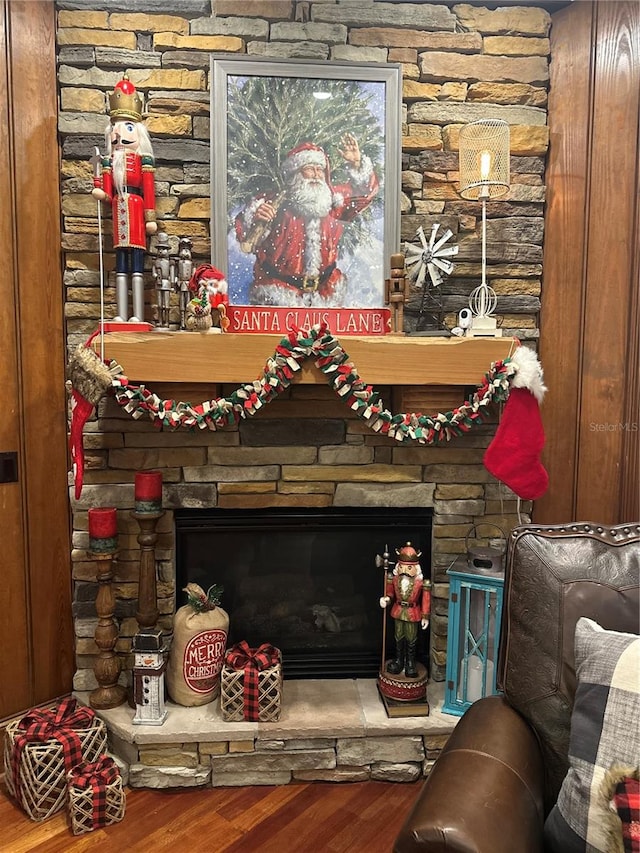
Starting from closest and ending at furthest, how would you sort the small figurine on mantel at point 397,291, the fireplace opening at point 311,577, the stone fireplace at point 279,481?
the small figurine on mantel at point 397,291 < the stone fireplace at point 279,481 < the fireplace opening at point 311,577

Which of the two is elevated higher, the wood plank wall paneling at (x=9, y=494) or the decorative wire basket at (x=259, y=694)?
the wood plank wall paneling at (x=9, y=494)

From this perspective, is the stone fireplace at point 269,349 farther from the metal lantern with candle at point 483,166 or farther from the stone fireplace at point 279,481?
the metal lantern with candle at point 483,166

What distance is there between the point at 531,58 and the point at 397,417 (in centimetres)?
139

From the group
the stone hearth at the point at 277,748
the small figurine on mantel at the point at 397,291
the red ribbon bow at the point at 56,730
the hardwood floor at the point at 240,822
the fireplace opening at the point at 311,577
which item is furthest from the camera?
the fireplace opening at the point at 311,577

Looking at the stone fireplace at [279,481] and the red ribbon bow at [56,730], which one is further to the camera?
the stone fireplace at [279,481]

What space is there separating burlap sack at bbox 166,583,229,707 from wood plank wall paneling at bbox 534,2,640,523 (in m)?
1.27

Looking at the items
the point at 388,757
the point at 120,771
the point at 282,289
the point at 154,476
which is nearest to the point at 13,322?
the point at 154,476

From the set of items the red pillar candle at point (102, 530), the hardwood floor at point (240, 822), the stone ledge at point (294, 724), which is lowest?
the hardwood floor at point (240, 822)

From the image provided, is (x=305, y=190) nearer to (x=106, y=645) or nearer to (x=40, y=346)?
(x=40, y=346)

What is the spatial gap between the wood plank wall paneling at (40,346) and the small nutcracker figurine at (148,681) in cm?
46

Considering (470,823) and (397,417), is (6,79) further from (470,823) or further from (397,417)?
(470,823)

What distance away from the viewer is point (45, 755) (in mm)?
1876

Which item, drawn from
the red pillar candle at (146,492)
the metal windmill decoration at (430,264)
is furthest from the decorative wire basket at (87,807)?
the metal windmill decoration at (430,264)

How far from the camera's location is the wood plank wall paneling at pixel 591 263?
2225 millimetres
